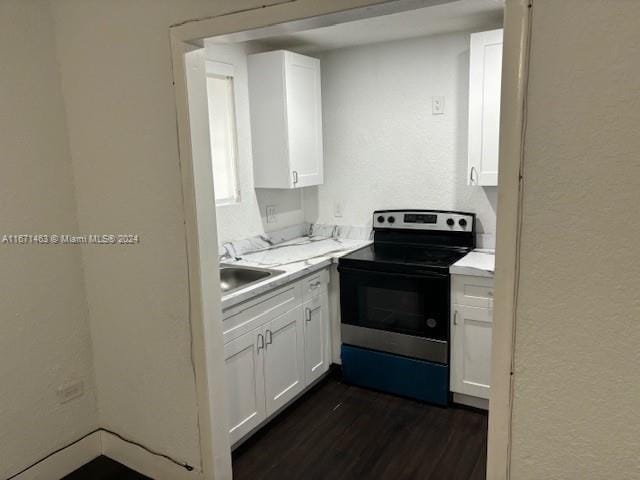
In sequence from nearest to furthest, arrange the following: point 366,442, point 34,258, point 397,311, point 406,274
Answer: point 34,258 < point 366,442 < point 406,274 < point 397,311

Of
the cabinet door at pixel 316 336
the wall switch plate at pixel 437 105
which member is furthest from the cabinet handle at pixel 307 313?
the wall switch plate at pixel 437 105

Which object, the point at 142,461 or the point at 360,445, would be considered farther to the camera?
the point at 360,445

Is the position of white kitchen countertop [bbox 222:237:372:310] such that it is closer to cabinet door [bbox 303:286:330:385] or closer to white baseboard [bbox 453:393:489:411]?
cabinet door [bbox 303:286:330:385]

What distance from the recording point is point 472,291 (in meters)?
2.80

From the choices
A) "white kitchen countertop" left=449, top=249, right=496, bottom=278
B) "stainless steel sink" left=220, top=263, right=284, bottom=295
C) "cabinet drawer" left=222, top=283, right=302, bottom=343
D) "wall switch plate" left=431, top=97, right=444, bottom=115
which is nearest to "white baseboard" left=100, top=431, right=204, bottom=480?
"cabinet drawer" left=222, top=283, right=302, bottom=343

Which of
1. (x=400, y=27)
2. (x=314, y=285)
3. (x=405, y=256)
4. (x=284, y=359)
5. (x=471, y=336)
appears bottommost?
(x=284, y=359)

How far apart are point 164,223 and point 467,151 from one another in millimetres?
1985

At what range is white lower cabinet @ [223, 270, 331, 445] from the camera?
248 centimetres

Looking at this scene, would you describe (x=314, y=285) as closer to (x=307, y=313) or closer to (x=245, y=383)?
(x=307, y=313)

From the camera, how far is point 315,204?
390 cm

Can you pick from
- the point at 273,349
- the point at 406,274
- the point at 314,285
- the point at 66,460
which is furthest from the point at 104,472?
the point at 406,274

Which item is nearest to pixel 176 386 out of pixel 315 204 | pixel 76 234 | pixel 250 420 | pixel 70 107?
pixel 250 420

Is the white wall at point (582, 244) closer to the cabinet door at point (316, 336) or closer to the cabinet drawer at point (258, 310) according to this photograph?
the cabinet drawer at point (258, 310)

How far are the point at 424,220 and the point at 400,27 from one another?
48.4 inches
